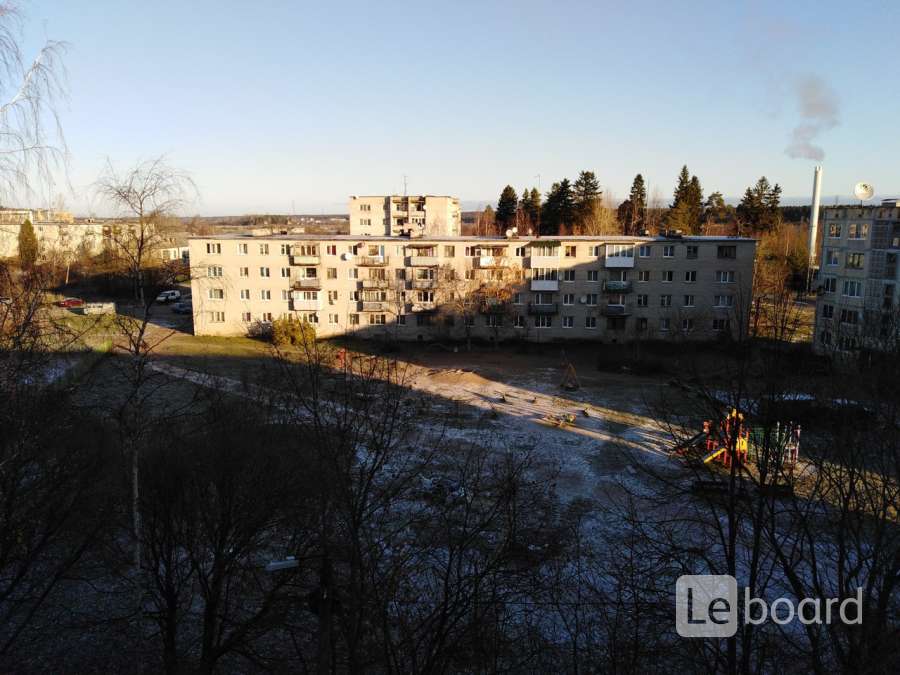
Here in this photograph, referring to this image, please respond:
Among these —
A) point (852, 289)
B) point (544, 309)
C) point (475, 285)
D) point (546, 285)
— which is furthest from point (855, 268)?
point (475, 285)

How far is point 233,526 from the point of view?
10.1m

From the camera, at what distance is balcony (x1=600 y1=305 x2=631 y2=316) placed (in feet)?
128

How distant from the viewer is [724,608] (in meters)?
8.45

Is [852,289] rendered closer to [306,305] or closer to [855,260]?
[855,260]

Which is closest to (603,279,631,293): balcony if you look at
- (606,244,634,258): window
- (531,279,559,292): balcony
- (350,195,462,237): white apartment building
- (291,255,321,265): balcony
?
(606,244,634,258): window

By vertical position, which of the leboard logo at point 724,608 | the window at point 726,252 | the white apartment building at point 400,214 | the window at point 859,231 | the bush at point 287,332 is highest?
the white apartment building at point 400,214

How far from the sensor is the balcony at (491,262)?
4003 cm

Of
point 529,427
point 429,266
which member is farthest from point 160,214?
point 429,266

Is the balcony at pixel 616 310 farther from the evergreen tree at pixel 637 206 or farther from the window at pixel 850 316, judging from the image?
the evergreen tree at pixel 637 206

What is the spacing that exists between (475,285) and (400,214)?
3706cm

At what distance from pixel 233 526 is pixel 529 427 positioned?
15.2 meters

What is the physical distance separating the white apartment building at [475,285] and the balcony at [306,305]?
7cm

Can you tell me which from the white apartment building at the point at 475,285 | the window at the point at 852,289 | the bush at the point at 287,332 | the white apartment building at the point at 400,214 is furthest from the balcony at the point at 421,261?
the white apartment building at the point at 400,214

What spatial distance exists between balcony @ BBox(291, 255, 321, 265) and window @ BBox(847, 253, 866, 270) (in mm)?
30634
